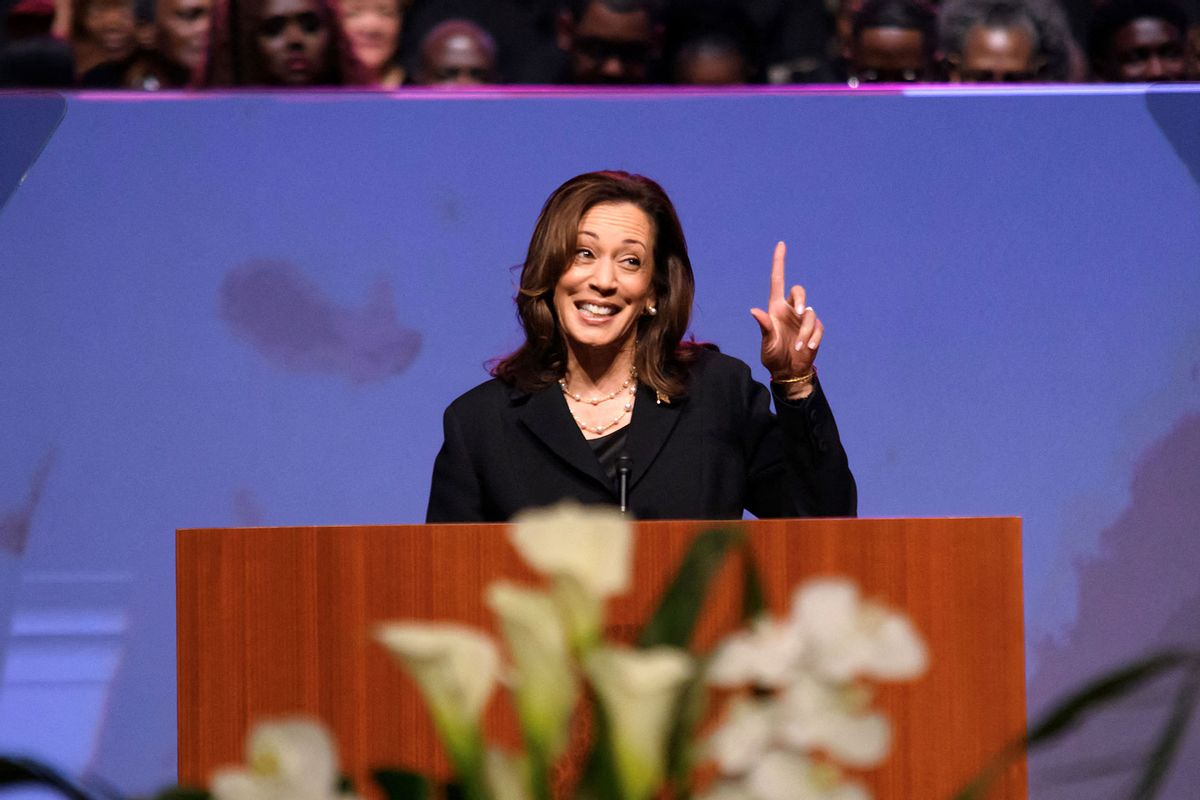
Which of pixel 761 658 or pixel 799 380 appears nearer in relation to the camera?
pixel 761 658

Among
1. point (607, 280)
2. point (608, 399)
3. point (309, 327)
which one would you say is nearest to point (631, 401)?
point (608, 399)

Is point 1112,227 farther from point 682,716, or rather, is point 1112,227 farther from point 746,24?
point 682,716

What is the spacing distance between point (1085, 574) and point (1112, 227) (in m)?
0.66

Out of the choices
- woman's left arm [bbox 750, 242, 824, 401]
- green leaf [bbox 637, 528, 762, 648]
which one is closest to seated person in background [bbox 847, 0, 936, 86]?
woman's left arm [bbox 750, 242, 824, 401]

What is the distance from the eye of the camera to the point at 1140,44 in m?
3.07

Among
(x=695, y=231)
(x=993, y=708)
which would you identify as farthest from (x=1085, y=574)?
(x=993, y=708)

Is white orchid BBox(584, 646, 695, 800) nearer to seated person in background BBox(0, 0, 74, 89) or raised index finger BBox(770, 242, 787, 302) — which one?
raised index finger BBox(770, 242, 787, 302)

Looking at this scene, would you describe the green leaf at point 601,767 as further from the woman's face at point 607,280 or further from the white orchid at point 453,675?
the woman's face at point 607,280

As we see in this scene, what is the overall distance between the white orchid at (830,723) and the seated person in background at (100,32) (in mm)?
2800

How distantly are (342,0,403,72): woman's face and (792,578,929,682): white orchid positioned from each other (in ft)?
8.82

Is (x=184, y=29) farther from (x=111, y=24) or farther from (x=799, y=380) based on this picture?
(x=799, y=380)

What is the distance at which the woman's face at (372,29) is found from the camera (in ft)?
9.73

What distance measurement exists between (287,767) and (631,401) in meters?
1.51

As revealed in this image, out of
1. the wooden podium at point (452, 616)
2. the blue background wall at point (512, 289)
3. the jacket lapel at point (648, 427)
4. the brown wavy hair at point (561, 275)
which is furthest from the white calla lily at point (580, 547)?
the blue background wall at point (512, 289)
